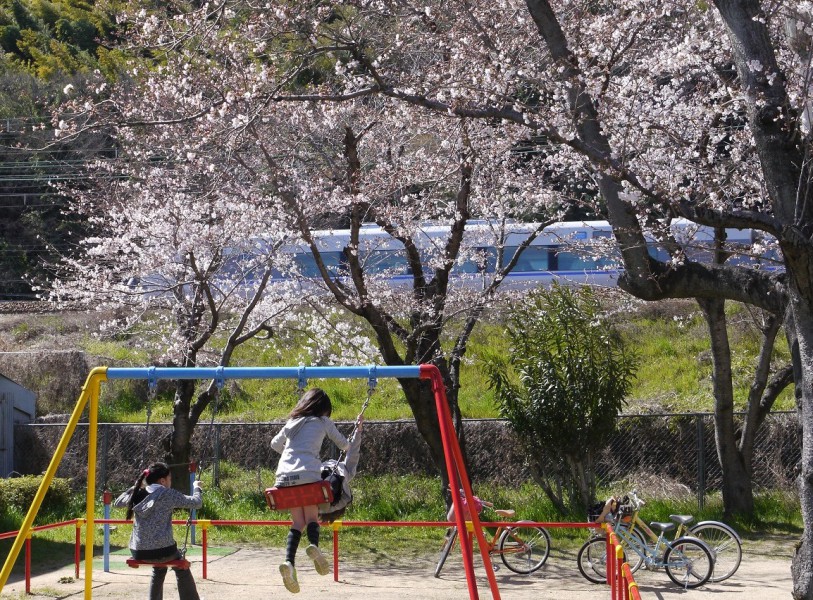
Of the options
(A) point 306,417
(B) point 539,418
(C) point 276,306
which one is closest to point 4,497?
(C) point 276,306

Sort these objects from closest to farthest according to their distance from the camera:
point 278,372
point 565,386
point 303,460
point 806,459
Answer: point 806,459 → point 303,460 → point 278,372 → point 565,386

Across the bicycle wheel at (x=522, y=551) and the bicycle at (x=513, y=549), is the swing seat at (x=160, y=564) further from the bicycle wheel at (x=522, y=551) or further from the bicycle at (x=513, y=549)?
the bicycle wheel at (x=522, y=551)

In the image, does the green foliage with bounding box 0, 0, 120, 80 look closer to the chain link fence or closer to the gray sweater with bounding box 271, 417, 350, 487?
the chain link fence

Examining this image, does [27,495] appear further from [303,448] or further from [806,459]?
[806,459]

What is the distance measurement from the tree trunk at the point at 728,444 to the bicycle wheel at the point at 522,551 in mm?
3929

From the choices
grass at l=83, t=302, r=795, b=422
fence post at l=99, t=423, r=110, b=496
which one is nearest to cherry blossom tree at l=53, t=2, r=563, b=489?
fence post at l=99, t=423, r=110, b=496

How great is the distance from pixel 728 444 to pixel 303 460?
9.10 m

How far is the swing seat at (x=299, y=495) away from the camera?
7090 mm

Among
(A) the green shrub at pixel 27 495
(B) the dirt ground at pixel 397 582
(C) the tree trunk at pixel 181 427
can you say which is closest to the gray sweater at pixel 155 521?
(B) the dirt ground at pixel 397 582

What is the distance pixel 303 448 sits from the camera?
7.23 meters

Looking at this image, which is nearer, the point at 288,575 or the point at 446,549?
the point at 288,575

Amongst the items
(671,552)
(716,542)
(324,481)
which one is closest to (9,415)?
(324,481)

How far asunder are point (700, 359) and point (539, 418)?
9159 millimetres

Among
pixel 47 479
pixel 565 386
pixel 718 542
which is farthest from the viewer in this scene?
pixel 565 386
